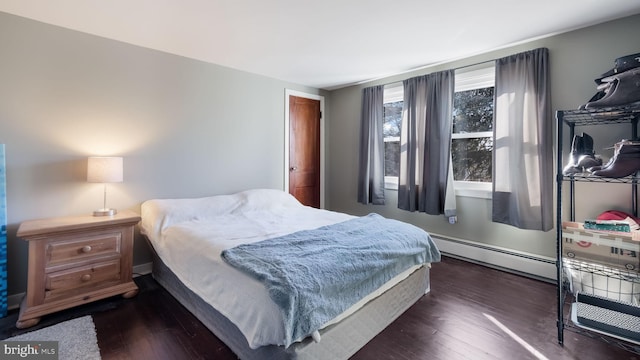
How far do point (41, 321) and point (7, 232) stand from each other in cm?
79

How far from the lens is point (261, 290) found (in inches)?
56.1

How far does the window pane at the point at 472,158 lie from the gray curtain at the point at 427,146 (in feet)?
0.58

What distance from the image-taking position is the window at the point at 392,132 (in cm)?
396

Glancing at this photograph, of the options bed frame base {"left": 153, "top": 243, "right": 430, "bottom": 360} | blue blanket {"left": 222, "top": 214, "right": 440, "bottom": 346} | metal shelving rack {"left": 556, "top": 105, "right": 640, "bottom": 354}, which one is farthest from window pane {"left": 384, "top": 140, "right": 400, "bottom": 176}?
metal shelving rack {"left": 556, "top": 105, "right": 640, "bottom": 354}

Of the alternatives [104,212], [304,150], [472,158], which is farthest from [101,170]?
[472,158]

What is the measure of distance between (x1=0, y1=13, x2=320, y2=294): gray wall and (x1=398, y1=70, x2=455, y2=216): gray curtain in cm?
191

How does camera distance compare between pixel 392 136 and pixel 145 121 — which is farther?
pixel 392 136

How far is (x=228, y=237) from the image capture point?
2.13 metres

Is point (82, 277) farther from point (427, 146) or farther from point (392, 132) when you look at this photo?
point (392, 132)

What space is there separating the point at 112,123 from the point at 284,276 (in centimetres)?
239

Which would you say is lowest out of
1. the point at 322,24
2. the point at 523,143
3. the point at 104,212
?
the point at 104,212

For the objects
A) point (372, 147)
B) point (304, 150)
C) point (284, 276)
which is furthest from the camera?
point (304, 150)

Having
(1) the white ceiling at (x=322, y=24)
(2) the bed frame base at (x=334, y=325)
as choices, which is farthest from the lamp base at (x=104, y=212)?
(1) the white ceiling at (x=322, y=24)

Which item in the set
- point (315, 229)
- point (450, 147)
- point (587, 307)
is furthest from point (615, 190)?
point (315, 229)
